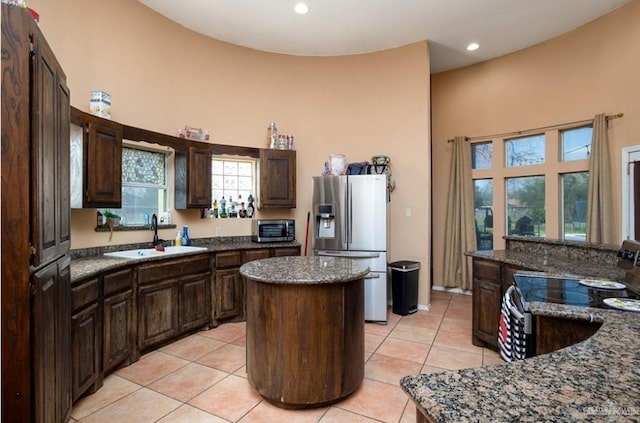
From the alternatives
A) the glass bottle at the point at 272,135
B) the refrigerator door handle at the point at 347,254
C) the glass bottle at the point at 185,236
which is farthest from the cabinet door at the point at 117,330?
the glass bottle at the point at 272,135

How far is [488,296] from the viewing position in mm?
3018

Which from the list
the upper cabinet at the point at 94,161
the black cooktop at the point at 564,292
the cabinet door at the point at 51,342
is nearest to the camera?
the cabinet door at the point at 51,342

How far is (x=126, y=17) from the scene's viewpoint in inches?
132

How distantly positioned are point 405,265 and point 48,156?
3700mm

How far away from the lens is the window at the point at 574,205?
13.5 feet

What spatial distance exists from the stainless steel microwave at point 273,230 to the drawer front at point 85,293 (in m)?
1.99

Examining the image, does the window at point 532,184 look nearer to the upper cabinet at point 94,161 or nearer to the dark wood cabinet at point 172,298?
the dark wood cabinet at point 172,298

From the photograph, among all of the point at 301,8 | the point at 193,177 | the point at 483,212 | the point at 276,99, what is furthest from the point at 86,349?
the point at 483,212

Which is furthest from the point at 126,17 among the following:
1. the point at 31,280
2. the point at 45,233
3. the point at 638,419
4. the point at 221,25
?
the point at 638,419

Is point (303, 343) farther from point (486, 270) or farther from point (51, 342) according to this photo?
point (486, 270)

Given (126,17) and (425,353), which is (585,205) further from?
(126,17)

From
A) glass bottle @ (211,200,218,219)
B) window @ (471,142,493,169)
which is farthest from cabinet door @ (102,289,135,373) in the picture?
window @ (471,142,493,169)

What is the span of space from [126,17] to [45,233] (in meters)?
2.99

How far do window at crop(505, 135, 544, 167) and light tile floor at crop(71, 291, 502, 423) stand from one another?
8.22ft
